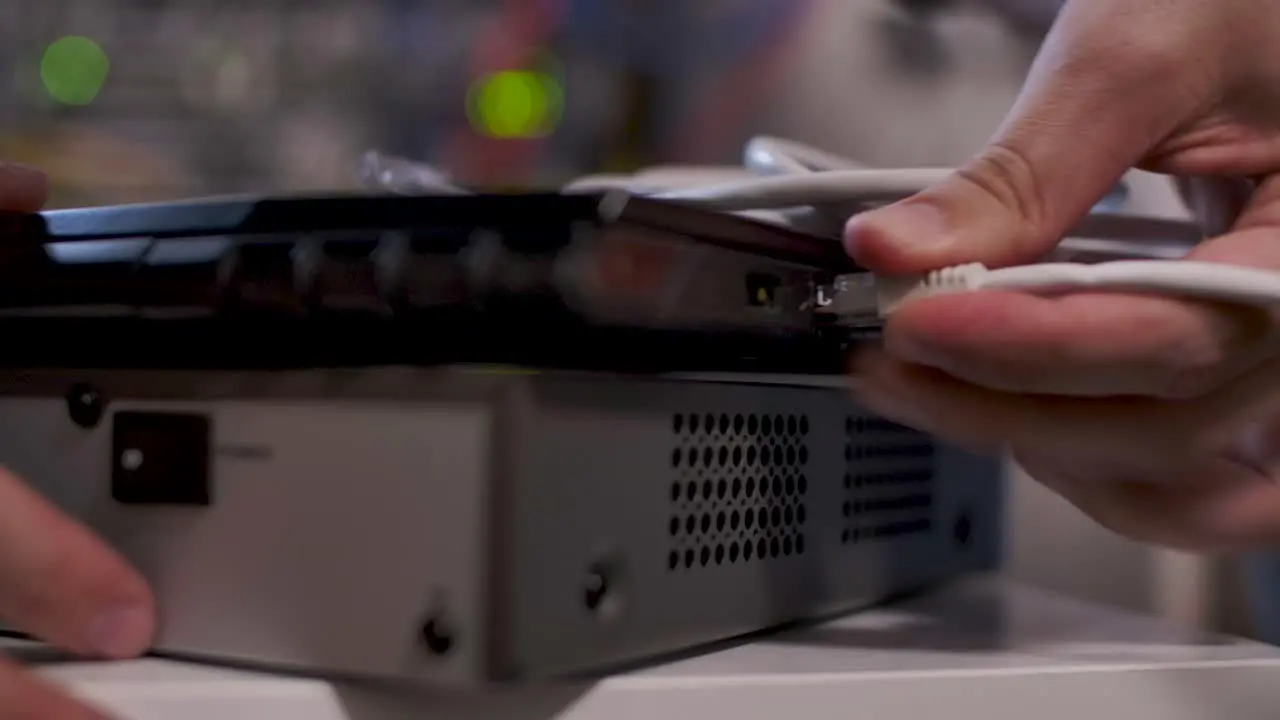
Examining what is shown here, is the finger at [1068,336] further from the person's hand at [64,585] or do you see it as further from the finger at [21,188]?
the finger at [21,188]

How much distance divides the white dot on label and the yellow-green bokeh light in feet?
2.85

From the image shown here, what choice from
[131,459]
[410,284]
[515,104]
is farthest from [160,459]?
[515,104]

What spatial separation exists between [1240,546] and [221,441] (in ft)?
1.25

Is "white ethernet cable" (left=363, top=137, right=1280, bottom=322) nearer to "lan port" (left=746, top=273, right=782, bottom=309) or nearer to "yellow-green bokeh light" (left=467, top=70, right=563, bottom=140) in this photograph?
"lan port" (left=746, top=273, right=782, bottom=309)

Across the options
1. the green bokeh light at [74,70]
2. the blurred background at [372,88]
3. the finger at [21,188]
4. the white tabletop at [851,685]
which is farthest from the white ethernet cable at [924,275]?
the green bokeh light at [74,70]

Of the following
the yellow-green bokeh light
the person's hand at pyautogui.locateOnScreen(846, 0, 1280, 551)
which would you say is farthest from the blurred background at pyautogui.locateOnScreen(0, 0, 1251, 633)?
the person's hand at pyautogui.locateOnScreen(846, 0, 1280, 551)

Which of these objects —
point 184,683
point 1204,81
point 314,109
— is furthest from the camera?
point 314,109

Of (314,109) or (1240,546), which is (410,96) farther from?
(1240,546)

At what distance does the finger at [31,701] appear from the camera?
30cm

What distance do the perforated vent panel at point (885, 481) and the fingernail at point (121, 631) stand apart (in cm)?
26

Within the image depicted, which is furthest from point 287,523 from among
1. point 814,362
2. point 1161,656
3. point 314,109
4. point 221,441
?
point 314,109

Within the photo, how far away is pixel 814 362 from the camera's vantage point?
17.9 inches

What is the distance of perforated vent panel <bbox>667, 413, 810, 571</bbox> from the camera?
1.32 ft

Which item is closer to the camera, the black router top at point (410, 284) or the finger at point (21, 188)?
the black router top at point (410, 284)
